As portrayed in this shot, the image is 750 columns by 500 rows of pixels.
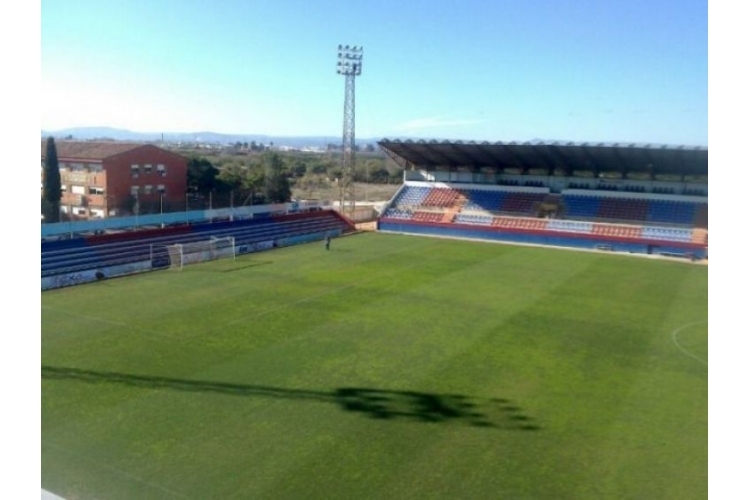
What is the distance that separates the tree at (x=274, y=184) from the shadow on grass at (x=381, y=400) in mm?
27575

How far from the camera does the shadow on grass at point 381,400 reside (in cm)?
880

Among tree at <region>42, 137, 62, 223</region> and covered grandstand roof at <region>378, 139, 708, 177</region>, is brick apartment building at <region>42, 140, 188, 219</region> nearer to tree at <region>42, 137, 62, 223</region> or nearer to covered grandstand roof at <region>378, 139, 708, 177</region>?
tree at <region>42, 137, 62, 223</region>

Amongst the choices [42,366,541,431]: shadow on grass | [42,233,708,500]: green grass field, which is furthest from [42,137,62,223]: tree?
[42,366,541,431]: shadow on grass

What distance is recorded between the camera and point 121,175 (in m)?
28.3

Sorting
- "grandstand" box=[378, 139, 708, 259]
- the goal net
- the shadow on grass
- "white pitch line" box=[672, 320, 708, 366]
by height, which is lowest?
the shadow on grass

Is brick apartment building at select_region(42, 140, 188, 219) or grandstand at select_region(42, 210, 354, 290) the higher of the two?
brick apartment building at select_region(42, 140, 188, 219)

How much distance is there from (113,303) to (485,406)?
975 cm

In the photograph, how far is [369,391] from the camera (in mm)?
9742

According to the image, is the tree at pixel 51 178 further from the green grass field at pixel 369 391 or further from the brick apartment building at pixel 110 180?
the green grass field at pixel 369 391

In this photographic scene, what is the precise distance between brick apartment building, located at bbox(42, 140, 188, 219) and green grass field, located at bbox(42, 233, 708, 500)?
11173 mm

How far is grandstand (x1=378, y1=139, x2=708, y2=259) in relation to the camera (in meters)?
27.2

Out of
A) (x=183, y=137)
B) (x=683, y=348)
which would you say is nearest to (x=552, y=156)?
(x=683, y=348)

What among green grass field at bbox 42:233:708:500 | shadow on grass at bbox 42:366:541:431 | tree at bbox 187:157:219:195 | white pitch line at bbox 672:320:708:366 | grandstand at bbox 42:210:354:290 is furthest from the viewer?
tree at bbox 187:157:219:195

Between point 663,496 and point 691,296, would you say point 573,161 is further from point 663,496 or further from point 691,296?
point 663,496
